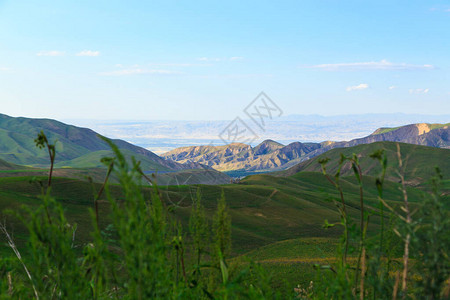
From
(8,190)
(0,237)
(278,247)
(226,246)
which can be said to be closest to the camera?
(226,246)

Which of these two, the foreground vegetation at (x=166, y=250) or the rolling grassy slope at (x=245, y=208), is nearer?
the foreground vegetation at (x=166, y=250)

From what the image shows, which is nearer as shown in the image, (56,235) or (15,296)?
(56,235)

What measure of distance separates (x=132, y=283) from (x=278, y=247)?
208 ft

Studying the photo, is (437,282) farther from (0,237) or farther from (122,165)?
(0,237)

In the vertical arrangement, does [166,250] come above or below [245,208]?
above

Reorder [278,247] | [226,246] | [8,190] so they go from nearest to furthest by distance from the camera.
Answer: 1. [226,246]
2. [278,247]
3. [8,190]

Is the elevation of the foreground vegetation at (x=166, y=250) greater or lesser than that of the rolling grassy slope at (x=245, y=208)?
greater

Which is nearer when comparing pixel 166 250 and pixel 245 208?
pixel 166 250

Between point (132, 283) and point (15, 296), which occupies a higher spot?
point (132, 283)

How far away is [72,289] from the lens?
7.91ft

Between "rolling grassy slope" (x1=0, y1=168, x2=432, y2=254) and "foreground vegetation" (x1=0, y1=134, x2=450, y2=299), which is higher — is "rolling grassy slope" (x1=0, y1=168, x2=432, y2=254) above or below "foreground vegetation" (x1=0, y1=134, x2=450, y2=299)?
below

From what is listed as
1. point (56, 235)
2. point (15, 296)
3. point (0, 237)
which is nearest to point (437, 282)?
point (56, 235)

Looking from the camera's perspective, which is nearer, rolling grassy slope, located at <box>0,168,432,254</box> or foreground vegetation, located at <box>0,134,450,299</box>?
foreground vegetation, located at <box>0,134,450,299</box>

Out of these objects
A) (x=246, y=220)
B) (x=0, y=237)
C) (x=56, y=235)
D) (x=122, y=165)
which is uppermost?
(x=122, y=165)
